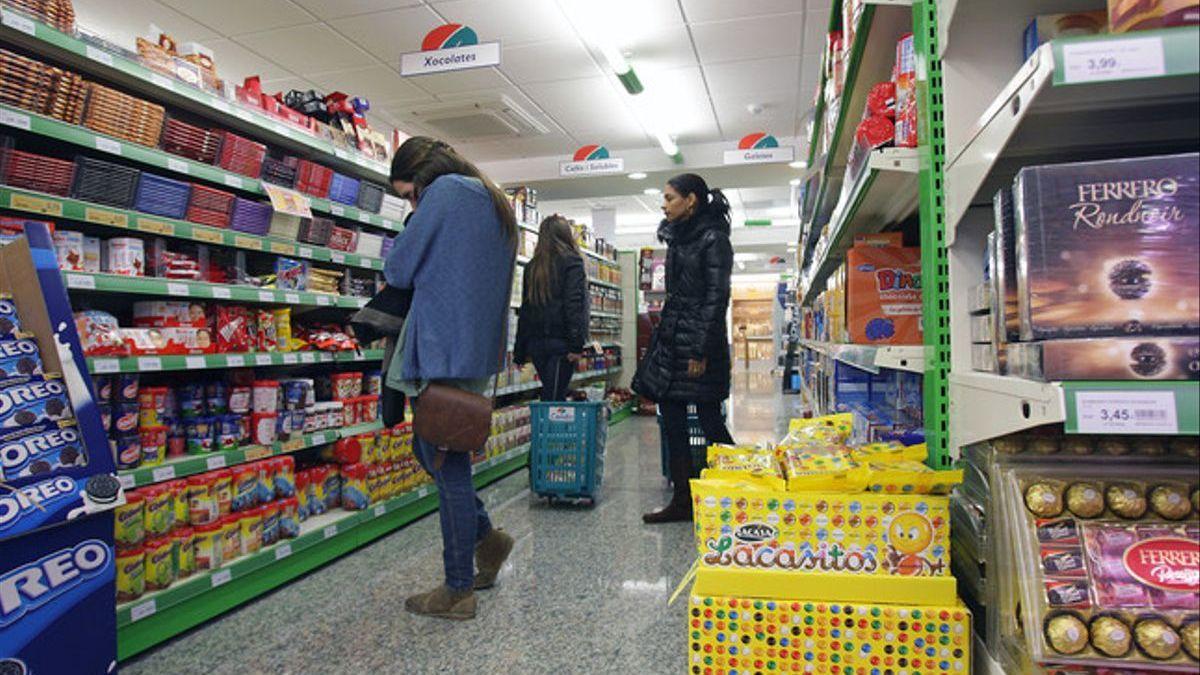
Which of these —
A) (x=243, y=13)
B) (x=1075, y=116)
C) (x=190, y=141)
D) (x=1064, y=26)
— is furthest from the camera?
(x=243, y=13)

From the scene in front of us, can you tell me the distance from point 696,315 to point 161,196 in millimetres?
2322

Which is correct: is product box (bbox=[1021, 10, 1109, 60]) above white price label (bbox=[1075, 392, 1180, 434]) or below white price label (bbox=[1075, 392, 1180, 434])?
above

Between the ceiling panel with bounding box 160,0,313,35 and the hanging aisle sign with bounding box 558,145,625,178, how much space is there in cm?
387

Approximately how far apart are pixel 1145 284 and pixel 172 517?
2.69m

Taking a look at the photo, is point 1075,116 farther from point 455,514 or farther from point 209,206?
point 209,206

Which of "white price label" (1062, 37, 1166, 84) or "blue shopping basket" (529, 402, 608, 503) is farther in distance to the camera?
"blue shopping basket" (529, 402, 608, 503)

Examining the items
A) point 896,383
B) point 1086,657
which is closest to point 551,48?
point 896,383

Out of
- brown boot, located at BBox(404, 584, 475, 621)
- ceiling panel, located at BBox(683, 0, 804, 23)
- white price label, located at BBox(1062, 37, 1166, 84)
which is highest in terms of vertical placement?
ceiling panel, located at BBox(683, 0, 804, 23)

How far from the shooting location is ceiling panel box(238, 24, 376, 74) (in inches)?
225

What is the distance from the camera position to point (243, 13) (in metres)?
5.34

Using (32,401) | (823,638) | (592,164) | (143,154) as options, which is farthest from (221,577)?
(592,164)

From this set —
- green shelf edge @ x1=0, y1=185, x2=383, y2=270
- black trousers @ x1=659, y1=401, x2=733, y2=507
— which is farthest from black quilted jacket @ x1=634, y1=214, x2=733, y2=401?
green shelf edge @ x1=0, y1=185, x2=383, y2=270

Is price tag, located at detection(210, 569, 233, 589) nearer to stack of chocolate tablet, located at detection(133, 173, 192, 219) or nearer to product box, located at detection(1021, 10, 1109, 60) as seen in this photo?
stack of chocolate tablet, located at detection(133, 173, 192, 219)

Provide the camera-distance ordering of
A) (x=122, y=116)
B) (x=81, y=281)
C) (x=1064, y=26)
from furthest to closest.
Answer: (x=122, y=116) → (x=81, y=281) → (x=1064, y=26)
